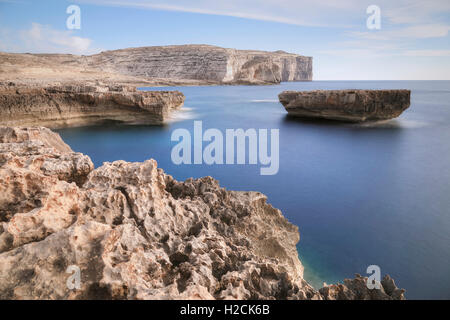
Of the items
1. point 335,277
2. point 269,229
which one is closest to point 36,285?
point 269,229

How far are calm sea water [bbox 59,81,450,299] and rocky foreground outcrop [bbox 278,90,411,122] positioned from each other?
2.78 ft

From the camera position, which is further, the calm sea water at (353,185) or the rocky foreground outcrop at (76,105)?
the rocky foreground outcrop at (76,105)

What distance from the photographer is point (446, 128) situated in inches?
711

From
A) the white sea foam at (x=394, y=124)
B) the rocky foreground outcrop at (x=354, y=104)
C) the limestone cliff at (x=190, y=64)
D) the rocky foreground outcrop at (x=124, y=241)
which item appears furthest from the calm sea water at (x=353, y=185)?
the limestone cliff at (x=190, y=64)

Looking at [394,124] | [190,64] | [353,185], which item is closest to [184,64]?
[190,64]

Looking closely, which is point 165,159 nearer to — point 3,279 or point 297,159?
point 297,159

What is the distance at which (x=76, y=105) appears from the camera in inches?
598

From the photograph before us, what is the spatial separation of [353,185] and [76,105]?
14.3 metres

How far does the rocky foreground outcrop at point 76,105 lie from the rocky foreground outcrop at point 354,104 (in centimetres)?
958

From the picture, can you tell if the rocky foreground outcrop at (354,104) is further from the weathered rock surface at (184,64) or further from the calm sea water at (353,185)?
the weathered rock surface at (184,64)

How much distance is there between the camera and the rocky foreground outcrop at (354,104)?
672 inches

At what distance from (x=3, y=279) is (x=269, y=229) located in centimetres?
322

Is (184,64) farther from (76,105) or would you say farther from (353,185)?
(353,185)

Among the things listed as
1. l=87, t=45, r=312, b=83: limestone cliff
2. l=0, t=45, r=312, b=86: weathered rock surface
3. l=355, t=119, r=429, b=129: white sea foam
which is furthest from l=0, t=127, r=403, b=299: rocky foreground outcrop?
l=87, t=45, r=312, b=83: limestone cliff
